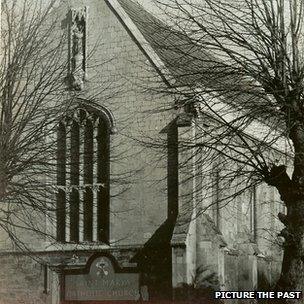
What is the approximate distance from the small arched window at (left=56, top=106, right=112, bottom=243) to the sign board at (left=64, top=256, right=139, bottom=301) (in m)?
0.95

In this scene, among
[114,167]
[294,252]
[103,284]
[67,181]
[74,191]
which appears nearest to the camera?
[294,252]

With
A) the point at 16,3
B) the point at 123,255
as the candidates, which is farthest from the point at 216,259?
the point at 16,3

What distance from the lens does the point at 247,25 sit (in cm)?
1080

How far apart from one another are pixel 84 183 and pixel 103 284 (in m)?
2.66

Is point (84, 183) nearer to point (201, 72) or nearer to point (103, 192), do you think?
point (103, 192)

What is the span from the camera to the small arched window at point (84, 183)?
1456cm

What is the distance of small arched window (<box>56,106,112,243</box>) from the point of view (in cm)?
1456

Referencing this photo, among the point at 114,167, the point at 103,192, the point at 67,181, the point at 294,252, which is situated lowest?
the point at 294,252

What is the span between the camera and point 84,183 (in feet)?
48.4

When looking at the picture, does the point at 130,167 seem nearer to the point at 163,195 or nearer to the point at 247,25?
the point at 163,195

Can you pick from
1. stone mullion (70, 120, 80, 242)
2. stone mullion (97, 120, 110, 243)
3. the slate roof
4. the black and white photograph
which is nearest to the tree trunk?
the slate roof

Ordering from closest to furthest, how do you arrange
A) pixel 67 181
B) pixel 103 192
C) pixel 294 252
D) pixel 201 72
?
pixel 294 252, pixel 201 72, pixel 103 192, pixel 67 181

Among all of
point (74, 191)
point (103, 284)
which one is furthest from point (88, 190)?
point (103, 284)

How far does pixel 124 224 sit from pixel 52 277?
A: 2414 mm
